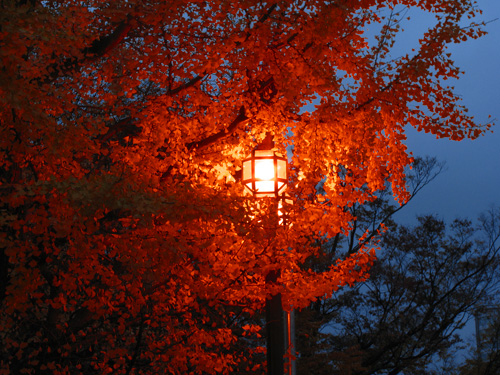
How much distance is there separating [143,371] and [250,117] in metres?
4.77

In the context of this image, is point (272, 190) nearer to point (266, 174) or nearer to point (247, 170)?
point (266, 174)

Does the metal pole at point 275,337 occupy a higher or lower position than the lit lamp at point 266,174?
lower

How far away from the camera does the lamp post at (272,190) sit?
5.93m

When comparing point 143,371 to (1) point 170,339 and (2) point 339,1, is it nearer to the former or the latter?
(1) point 170,339

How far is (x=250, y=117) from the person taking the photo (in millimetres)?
7180

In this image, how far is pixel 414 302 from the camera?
19500 mm

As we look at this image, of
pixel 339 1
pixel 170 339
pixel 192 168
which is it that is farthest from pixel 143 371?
pixel 339 1

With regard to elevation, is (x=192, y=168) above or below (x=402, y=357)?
above

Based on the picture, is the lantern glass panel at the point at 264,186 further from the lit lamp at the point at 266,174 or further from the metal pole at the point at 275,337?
the metal pole at the point at 275,337

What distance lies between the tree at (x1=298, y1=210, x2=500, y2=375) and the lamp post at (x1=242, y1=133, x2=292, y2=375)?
11987 mm

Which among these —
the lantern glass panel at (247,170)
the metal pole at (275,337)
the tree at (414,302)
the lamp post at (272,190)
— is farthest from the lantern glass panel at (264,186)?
the tree at (414,302)

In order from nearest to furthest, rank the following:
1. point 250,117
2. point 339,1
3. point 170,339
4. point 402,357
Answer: point 339,1, point 250,117, point 170,339, point 402,357

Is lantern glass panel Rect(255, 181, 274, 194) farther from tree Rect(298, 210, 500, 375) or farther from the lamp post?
tree Rect(298, 210, 500, 375)

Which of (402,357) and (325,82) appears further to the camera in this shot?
(402,357)
